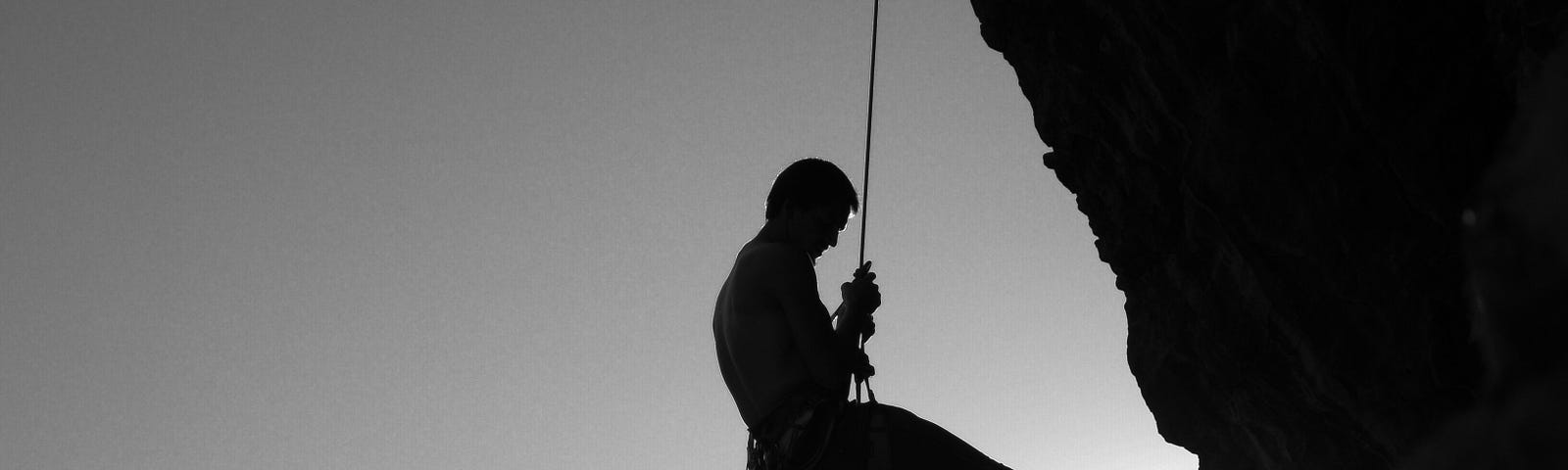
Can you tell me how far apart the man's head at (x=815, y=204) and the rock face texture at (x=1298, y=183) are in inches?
86.6

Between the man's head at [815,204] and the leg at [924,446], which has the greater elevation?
the man's head at [815,204]

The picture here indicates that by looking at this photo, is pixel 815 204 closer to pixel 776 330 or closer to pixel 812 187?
pixel 812 187

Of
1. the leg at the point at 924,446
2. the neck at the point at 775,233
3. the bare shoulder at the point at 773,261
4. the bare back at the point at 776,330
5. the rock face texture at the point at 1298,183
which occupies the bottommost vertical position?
the leg at the point at 924,446

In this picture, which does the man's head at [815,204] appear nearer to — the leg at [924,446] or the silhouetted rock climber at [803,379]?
the silhouetted rock climber at [803,379]

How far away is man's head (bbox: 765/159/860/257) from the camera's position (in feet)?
15.5

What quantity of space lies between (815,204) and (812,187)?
0.07 m

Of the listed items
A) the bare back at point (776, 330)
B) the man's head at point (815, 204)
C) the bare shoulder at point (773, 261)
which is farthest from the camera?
the man's head at point (815, 204)

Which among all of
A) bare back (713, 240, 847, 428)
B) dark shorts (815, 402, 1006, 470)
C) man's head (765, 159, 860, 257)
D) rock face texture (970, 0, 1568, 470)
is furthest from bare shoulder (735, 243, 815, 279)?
rock face texture (970, 0, 1568, 470)

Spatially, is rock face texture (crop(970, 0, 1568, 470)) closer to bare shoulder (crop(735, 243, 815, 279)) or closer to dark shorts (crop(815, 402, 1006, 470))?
dark shorts (crop(815, 402, 1006, 470))

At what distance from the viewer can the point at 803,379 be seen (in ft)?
14.5

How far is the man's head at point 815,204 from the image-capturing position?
4711mm

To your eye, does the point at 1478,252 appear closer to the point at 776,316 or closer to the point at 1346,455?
the point at 776,316

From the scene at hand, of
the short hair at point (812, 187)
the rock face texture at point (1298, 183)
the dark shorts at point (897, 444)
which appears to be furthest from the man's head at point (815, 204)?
the rock face texture at point (1298, 183)

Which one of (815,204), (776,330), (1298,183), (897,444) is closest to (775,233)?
(815,204)
